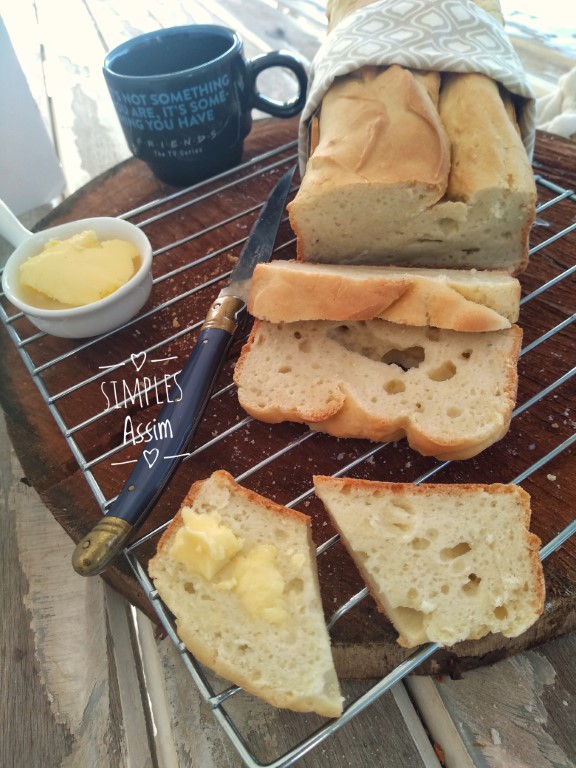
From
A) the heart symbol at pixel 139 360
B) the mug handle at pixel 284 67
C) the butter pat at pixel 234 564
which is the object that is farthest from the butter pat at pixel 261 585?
the mug handle at pixel 284 67

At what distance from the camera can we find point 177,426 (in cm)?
149

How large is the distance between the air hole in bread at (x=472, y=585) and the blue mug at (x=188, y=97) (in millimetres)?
1866

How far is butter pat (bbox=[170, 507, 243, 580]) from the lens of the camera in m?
1.17

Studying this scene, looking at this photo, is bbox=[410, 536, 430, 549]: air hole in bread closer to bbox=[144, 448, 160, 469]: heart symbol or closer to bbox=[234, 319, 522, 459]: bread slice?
bbox=[234, 319, 522, 459]: bread slice

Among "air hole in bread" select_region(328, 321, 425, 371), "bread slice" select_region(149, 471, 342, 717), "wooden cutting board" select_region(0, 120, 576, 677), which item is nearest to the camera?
"bread slice" select_region(149, 471, 342, 717)

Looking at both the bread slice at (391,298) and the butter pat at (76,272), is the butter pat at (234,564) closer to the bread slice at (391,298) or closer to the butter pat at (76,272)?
the bread slice at (391,298)

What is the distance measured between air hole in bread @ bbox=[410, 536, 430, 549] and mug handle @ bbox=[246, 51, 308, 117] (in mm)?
1906

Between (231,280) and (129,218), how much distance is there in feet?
2.52

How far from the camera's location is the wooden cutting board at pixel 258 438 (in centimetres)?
136

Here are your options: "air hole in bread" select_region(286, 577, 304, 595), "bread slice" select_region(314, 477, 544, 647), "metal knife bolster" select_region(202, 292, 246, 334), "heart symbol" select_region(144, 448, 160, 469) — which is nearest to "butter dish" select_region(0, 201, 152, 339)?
"metal knife bolster" select_region(202, 292, 246, 334)

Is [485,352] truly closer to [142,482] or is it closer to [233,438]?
[233,438]

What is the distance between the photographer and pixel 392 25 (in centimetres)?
183

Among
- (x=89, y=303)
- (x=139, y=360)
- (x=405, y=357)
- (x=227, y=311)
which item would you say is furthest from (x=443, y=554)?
(x=89, y=303)

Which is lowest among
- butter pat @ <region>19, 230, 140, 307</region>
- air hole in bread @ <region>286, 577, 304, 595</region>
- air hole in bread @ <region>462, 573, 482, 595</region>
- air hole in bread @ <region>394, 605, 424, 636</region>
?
air hole in bread @ <region>394, 605, 424, 636</region>
